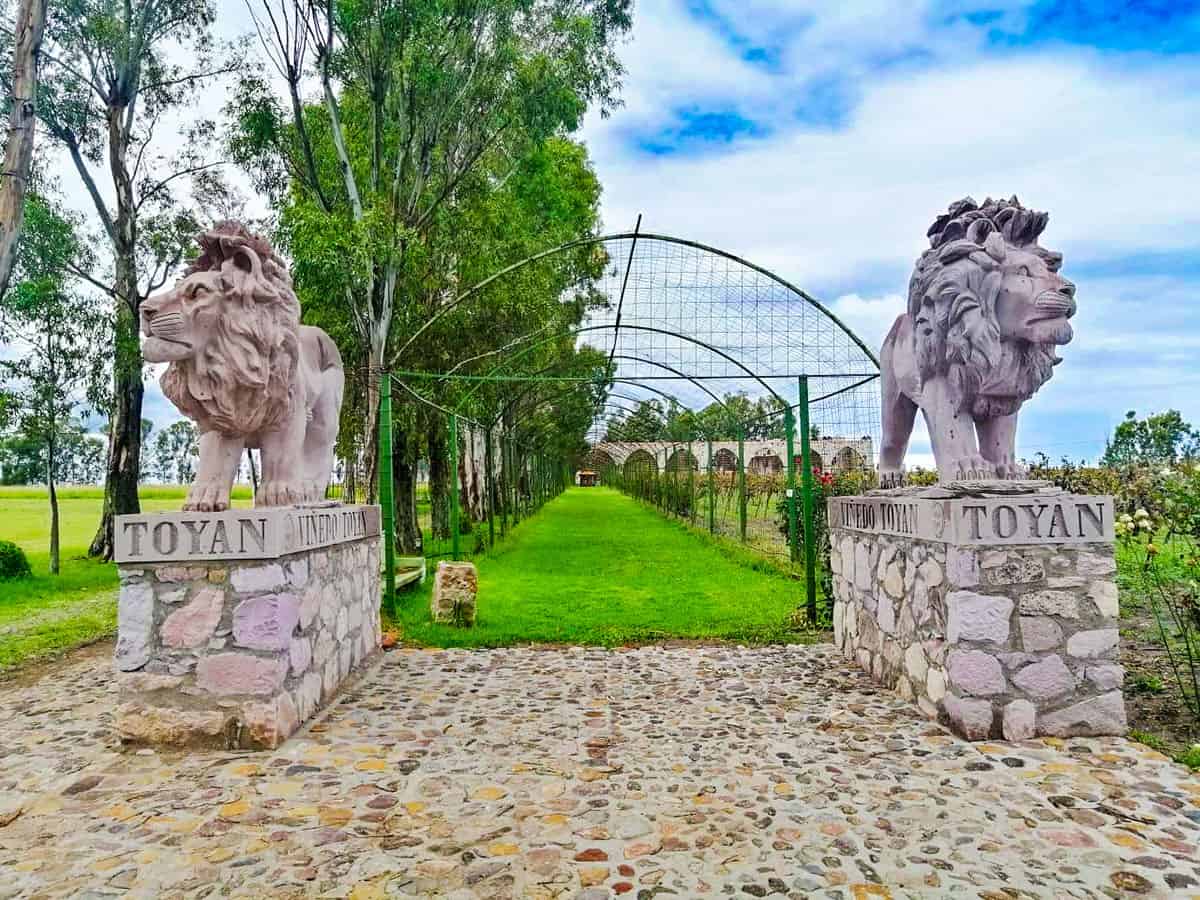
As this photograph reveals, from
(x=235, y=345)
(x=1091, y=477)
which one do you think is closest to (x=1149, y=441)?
(x=1091, y=477)

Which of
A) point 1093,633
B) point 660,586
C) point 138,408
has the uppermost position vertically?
point 138,408

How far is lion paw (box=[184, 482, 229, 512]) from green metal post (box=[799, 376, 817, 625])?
13.8 ft

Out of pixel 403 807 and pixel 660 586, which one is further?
pixel 660 586

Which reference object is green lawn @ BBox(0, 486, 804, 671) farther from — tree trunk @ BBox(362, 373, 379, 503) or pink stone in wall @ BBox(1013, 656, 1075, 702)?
pink stone in wall @ BBox(1013, 656, 1075, 702)

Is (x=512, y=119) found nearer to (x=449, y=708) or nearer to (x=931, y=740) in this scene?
(x=449, y=708)

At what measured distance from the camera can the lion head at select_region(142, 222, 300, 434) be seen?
337 centimetres

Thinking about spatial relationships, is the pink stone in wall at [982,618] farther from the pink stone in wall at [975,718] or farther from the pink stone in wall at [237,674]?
the pink stone in wall at [237,674]

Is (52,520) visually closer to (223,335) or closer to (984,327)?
(223,335)

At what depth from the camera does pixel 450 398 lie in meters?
12.1

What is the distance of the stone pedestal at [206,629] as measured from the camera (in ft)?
11.0

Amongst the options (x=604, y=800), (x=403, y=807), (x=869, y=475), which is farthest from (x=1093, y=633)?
(x=869, y=475)

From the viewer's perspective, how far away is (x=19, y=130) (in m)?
5.74

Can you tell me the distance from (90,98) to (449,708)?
468 inches

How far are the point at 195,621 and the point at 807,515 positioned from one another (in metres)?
4.40
